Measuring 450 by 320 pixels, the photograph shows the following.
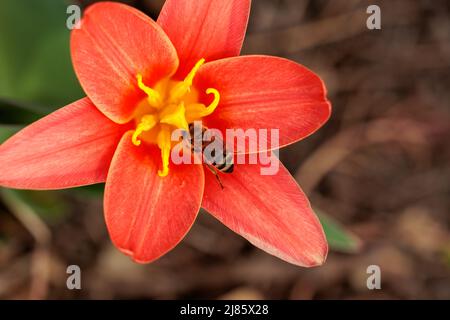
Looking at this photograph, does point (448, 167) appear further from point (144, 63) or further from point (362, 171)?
point (144, 63)

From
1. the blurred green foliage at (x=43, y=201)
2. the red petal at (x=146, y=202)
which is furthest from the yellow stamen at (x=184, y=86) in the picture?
the blurred green foliage at (x=43, y=201)

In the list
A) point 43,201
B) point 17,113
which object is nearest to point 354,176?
point 43,201

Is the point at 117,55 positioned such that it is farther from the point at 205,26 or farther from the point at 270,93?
the point at 270,93

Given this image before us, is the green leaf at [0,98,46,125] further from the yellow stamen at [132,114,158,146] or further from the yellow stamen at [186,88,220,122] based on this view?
the yellow stamen at [186,88,220,122]

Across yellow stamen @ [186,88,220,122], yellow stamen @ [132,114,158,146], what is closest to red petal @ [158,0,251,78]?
yellow stamen @ [186,88,220,122]

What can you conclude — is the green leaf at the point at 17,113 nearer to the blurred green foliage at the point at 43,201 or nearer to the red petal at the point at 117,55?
the red petal at the point at 117,55

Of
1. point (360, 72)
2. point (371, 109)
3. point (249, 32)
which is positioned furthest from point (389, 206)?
point (249, 32)
